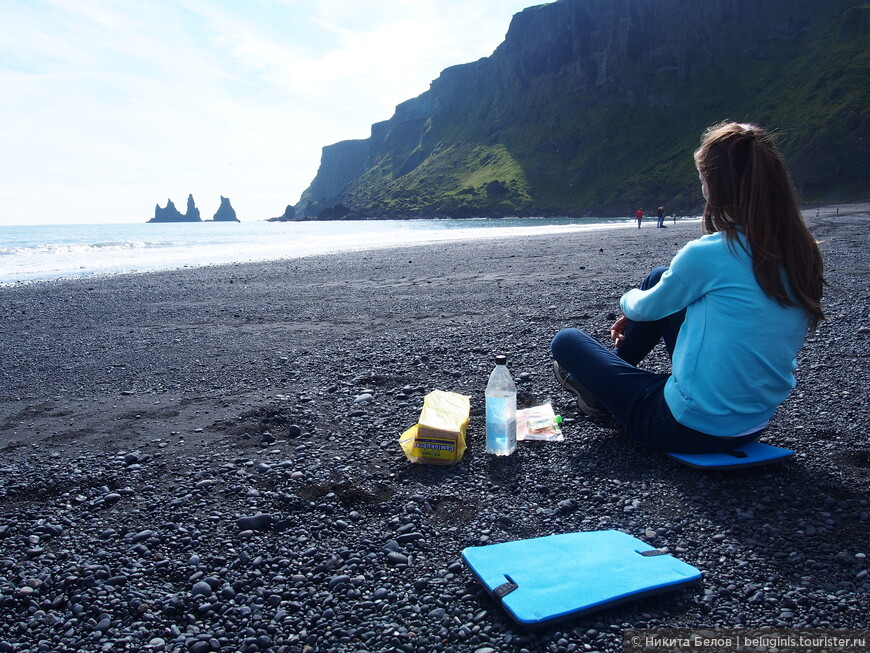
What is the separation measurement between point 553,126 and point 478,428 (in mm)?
143559

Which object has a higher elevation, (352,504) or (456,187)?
(456,187)

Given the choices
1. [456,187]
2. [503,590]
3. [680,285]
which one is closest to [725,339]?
[680,285]

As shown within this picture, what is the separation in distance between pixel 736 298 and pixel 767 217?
1.54ft

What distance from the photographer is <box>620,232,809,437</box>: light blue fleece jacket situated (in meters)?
3.05

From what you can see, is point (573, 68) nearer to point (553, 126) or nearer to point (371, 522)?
A: point (553, 126)

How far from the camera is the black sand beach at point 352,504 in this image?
2324 millimetres

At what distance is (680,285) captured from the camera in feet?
10.5

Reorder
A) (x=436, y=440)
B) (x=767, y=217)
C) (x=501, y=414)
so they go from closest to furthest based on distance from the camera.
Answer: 1. (x=767, y=217)
2. (x=436, y=440)
3. (x=501, y=414)

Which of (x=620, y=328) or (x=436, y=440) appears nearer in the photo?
(x=436, y=440)

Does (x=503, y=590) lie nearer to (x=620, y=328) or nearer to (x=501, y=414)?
(x=501, y=414)

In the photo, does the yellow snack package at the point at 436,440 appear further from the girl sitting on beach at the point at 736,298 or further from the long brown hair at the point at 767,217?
the long brown hair at the point at 767,217

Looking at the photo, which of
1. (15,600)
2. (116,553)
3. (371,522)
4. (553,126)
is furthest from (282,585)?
(553,126)

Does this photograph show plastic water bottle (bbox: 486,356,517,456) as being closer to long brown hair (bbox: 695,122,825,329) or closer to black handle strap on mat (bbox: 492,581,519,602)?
black handle strap on mat (bbox: 492,581,519,602)

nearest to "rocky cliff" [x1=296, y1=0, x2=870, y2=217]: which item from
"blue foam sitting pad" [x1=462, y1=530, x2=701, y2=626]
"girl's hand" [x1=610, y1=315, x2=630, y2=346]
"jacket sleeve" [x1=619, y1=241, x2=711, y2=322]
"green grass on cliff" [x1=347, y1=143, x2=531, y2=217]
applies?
"green grass on cliff" [x1=347, y1=143, x2=531, y2=217]
